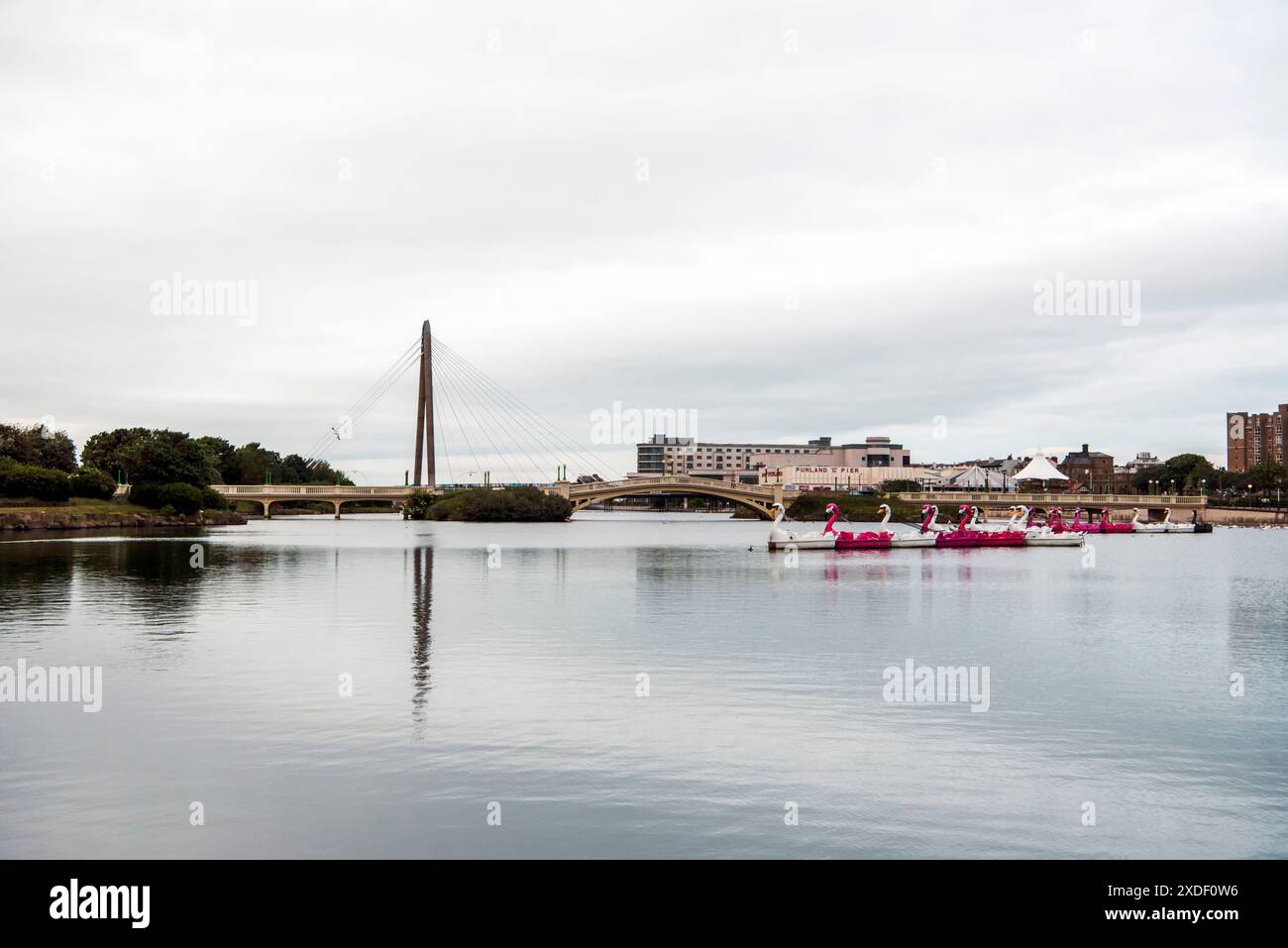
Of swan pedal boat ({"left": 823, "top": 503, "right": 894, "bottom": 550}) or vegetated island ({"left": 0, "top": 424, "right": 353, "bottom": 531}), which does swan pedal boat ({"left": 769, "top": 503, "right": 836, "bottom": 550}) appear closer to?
swan pedal boat ({"left": 823, "top": 503, "right": 894, "bottom": 550})

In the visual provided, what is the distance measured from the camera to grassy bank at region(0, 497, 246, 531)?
79.9 metres

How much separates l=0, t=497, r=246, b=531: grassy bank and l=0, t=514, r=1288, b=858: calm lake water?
171 ft

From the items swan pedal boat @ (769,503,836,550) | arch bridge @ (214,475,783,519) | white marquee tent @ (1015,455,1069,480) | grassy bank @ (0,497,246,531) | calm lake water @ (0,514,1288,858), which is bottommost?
calm lake water @ (0,514,1288,858)

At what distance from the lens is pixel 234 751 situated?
14.1m

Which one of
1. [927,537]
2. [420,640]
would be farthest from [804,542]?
[420,640]

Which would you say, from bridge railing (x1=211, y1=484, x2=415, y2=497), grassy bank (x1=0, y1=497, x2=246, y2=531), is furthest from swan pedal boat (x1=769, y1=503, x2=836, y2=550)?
bridge railing (x1=211, y1=484, x2=415, y2=497)

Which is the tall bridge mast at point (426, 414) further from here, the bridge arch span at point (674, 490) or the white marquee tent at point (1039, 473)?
the white marquee tent at point (1039, 473)

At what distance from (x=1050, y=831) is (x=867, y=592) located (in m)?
27.8

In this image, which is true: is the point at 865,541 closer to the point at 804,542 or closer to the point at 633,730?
the point at 804,542

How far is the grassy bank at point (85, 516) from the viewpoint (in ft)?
262

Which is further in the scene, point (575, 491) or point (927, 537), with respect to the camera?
point (575, 491)

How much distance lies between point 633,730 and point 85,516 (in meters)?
85.8

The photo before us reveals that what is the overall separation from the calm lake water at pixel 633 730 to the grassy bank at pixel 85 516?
52128mm

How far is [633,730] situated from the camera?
611 inches
